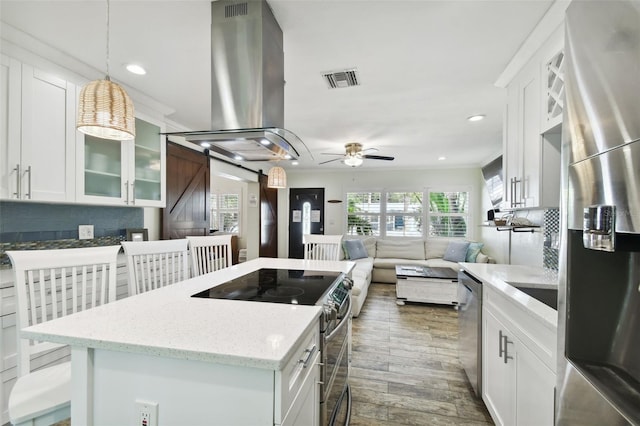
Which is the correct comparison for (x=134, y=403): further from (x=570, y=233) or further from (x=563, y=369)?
(x=570, y=233)

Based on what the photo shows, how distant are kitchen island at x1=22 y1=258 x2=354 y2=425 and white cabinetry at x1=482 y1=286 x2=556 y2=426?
1.00m

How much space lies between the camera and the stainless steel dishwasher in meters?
1.92

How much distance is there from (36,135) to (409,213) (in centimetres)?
599

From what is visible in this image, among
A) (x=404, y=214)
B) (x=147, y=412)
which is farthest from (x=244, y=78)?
(x=404, y=214)

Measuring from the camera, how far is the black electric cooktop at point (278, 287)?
51.6 inches

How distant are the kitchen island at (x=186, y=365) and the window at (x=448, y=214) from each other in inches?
226

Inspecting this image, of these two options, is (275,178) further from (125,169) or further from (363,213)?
(363,213)

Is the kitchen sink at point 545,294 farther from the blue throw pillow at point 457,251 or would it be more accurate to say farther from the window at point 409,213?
the window at point 409,213

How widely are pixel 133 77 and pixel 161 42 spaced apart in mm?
688

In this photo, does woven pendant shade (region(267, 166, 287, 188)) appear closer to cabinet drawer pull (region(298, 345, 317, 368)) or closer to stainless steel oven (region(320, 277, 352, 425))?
stainless steel oven (region(320, 277, 352, 425))

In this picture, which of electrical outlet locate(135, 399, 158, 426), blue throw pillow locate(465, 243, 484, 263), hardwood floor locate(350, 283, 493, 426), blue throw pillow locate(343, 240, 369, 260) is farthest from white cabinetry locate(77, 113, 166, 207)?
blue throw pillow locate(465, 243, 484, 263)

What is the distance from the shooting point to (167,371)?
828 millimetres

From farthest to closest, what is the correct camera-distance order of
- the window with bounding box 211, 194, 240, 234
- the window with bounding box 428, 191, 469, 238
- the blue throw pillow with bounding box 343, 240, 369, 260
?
the window with bounding box 211, 194, 240, 234 → the window with bounding box 428, 191, 469, 238 → the blue throw pillow with bounding box 343, 240, 369, 260

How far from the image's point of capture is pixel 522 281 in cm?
174
